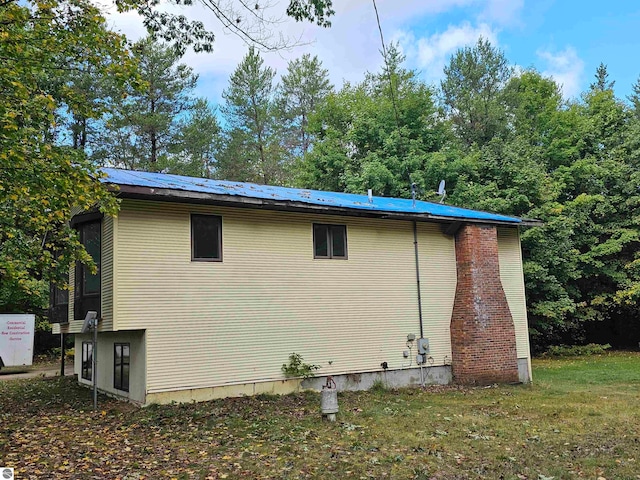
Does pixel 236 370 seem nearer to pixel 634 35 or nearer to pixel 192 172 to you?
pixel 634 35

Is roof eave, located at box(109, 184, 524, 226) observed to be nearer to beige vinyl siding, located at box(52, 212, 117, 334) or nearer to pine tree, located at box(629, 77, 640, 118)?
beige vinyl siding, located at box(52, 212, 117, 334)

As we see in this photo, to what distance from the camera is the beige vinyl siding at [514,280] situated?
1464 centimetres

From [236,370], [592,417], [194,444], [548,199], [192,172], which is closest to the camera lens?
[194,444]

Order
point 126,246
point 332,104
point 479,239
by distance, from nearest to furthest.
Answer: point 126,246 → point 479,239 → point 332,104

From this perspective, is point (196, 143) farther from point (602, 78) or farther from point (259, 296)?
point (602, 78)

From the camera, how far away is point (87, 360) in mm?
13820

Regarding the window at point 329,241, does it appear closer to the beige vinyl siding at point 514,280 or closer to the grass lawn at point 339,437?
the grass lawn at point 339,437

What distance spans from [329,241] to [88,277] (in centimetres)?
535

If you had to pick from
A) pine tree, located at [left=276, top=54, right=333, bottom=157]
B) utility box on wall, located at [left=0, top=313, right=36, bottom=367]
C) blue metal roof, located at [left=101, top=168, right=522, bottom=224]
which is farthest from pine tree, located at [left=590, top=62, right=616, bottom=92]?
utility box on wall, located at [left=0, top=313, right=36, bottom=367]

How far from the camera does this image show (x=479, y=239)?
547 inches

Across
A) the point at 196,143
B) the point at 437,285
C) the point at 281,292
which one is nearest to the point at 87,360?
the point at 281,292

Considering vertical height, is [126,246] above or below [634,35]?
below

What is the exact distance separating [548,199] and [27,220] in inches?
770

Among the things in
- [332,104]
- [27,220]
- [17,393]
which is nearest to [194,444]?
[27,220]
